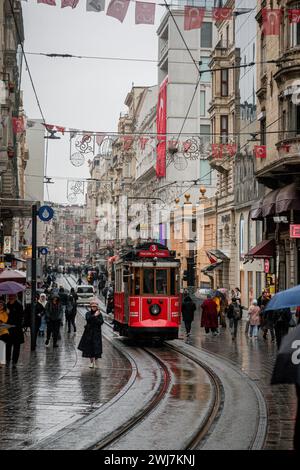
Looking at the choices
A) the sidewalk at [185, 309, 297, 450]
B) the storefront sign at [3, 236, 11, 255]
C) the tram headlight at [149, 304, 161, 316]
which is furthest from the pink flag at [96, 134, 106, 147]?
the storefront sign at [3, 236, 11, 255]

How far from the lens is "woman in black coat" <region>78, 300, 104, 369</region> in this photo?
20.8 meters

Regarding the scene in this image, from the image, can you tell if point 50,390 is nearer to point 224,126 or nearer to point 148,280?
point 148,280

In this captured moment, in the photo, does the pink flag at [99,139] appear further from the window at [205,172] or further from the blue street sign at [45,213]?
the window at [205,172]

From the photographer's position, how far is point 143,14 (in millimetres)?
21984

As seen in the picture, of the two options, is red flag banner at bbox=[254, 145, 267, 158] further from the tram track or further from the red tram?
the tram track

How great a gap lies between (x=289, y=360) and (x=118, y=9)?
16279 mm

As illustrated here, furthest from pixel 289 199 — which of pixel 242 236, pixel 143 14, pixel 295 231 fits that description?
pixel 242 236

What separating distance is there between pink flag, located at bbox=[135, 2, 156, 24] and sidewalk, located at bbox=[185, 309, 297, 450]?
890 centimetres

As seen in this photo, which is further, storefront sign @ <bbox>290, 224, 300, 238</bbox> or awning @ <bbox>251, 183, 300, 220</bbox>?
awning @ <bbox>251, 183, 300, 220</bbox>

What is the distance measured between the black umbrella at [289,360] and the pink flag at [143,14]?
1639 cm

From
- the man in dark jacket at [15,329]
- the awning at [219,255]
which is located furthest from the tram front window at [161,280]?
the awning at [219,255]

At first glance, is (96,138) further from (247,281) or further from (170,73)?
(170,73)

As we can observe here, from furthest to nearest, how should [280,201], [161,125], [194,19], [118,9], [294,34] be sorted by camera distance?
1. [161,125]
2. [280,201]
3. [294,34]
4. [194,19]
5. [118,9]

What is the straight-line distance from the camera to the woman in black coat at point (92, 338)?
20.8 meters
